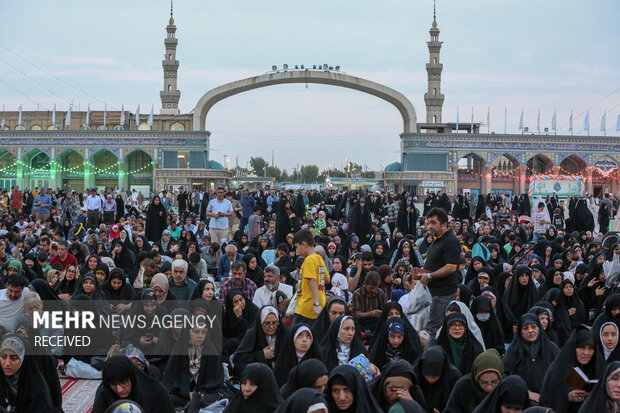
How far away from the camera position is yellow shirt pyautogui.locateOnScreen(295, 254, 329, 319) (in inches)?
209

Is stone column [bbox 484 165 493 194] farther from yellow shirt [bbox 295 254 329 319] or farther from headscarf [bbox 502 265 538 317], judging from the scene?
yellow shirt [bbox 295 254 329 319]

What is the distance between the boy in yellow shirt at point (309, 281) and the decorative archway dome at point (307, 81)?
26145 mm

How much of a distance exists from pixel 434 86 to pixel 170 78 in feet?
45.3

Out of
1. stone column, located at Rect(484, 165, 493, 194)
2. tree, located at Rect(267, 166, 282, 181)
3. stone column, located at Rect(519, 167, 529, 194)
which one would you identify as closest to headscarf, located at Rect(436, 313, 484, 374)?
stone column, located at Rect(484, 165, 493, 194)

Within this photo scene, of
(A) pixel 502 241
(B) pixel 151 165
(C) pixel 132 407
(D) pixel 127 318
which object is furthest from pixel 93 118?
(C) pixel 132 407

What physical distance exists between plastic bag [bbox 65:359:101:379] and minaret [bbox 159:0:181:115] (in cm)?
3087

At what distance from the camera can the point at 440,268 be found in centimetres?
528

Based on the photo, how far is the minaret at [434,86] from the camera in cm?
3606

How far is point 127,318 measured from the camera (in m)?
6.07

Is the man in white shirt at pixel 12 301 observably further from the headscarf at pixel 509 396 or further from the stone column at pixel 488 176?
the stone column at pixel 488 176

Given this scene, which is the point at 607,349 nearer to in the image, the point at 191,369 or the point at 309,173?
the point at 191,369

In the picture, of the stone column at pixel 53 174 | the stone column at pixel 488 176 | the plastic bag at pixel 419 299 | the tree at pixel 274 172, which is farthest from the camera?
the tree at pixel 274 172

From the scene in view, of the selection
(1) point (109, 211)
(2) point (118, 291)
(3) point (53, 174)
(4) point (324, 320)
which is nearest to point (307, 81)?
(3) point (53, 174)

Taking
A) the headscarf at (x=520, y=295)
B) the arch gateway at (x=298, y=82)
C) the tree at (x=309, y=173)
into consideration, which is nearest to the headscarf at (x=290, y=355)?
the headscarf at (x=520, y=295)
